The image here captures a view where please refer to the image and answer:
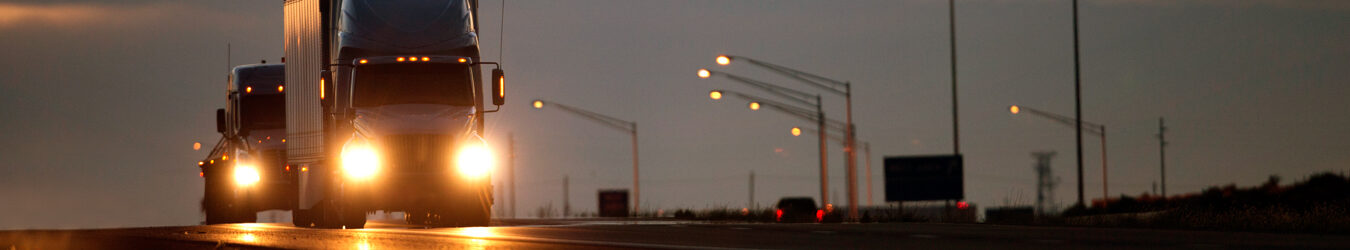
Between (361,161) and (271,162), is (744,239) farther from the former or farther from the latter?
(271,162)

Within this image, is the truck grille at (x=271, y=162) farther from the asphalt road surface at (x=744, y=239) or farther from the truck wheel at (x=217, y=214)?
the asphalt road surface at (x=744, y=239)

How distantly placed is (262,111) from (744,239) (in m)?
17.2

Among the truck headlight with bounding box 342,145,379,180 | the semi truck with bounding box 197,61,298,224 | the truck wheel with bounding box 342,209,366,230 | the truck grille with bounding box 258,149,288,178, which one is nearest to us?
the truck headlight with bounding box 342,145,379,180

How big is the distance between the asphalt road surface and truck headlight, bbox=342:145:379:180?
122 centimetres

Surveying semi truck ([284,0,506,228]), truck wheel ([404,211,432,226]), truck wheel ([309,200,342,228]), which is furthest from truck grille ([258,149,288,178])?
semi truck ([284,0,506,228])

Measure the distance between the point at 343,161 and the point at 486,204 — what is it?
2257 mm

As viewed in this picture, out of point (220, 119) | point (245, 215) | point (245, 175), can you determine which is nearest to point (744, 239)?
point (245, 175)

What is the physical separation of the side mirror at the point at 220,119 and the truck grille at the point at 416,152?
11069mm

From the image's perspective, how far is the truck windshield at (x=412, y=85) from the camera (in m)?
24.8

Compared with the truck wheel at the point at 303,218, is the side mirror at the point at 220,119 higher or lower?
higher

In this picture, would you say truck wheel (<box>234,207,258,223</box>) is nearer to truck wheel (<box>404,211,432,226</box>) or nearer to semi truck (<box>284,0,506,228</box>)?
truck wheel (<box>404,211,432,226</box>)

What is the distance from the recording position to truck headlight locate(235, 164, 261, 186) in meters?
32.4

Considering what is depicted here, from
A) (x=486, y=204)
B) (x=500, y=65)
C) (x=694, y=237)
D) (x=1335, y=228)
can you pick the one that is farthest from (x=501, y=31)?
(x=1335, y=228)

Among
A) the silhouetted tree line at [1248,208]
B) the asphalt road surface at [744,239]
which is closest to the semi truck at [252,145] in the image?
the asphalt road surface at [744,239]
